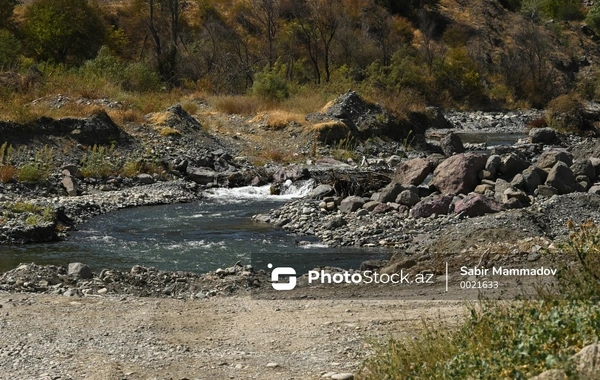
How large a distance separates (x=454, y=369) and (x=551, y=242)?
607 cm

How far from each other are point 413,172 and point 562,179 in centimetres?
312

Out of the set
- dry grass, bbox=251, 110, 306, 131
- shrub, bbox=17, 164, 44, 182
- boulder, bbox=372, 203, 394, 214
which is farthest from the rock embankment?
dry grass, bbox=251, 110, 306, 131

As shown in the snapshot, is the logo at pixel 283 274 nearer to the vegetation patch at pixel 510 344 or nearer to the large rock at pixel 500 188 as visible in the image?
the vegetation patch at pixel 510 344

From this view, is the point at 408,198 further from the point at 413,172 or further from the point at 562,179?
the point at 562,179

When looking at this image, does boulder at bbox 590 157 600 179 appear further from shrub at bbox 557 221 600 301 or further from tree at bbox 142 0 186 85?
tree at bbox 142 0 186 85

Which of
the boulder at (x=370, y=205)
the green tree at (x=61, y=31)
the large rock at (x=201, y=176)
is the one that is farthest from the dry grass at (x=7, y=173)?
the green tree at (x=61, y=31)

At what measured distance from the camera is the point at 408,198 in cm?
1530

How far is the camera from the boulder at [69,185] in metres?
18.2

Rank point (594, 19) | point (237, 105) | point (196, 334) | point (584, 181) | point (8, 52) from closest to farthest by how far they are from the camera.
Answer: point (196, 334), point (584, 181), point (237, 105), point (8, 52), point (594, 19)

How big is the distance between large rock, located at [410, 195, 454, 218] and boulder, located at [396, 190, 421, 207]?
1.83 ft

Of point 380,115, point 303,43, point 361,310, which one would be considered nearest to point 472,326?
point 361,310

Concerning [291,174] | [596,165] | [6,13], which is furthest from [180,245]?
[6,13]

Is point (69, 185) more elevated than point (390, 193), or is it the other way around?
point (390, 193)

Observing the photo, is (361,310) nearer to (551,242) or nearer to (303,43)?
(551,242)
